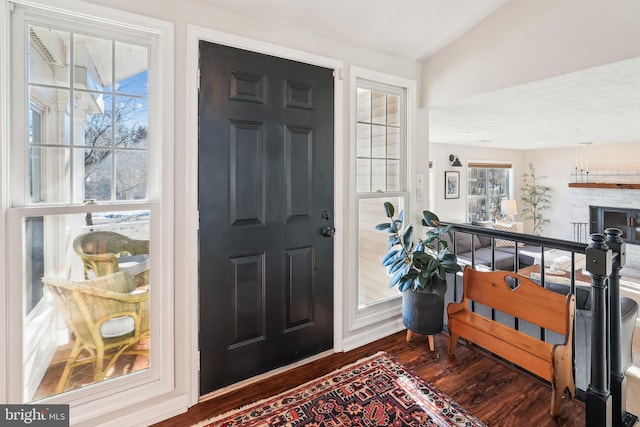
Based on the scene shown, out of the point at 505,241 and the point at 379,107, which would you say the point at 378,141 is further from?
the point at 505,241

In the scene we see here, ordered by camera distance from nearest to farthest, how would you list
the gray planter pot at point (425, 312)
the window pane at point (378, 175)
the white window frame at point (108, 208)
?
the white window frame at point (108, 208)
the gray planter pot at point (425, 312)
the window pane at point (378, 175)

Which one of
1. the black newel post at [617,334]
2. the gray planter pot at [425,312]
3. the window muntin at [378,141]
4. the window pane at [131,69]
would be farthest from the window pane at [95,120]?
the black newel post at [617,334]

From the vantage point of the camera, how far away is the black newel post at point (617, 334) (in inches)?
62.4

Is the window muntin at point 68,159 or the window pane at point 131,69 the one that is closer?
the window muntin at point 68,159

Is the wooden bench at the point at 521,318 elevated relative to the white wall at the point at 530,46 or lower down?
lower down

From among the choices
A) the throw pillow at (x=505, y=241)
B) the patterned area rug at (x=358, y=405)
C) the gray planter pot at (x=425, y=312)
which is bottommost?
the patterned area rug at (x=358, y=405)

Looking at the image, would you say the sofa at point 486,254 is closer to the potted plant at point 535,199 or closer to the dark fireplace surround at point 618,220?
the dark fireplace surround at point 618,220

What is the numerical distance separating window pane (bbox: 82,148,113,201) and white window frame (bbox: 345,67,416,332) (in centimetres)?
153

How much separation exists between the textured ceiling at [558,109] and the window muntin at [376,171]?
533 millimetres

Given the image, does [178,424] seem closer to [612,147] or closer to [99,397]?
[99,397]

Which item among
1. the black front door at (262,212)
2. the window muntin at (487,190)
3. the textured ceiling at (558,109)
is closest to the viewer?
the black front door at (262,212)

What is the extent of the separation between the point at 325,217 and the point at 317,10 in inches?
52.3

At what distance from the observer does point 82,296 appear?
5.28 feet

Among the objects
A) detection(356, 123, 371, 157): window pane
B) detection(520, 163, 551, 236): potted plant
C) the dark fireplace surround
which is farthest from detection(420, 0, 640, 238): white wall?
detection(520, 163, 551, 236): potted plant
